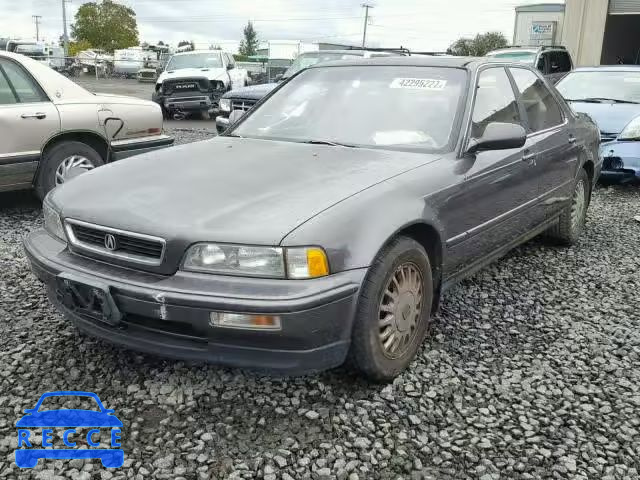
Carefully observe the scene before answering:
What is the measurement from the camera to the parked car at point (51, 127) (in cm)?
531

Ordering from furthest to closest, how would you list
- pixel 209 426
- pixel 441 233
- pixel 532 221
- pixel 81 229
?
pixel 532 221
pixel 441 233
pixel 81 229
pixel 209 426

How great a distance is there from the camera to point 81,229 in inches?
108

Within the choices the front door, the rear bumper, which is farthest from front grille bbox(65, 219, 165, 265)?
the rear bumper

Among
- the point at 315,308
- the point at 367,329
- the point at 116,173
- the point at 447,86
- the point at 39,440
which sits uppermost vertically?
the point at 447,86

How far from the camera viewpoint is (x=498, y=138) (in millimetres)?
3285

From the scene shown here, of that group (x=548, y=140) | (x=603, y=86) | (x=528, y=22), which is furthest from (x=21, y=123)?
(x=528, y=22)

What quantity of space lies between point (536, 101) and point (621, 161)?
140 inches

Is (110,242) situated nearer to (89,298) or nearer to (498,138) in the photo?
(89,298)

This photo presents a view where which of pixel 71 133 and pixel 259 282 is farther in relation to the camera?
pixel 71 133

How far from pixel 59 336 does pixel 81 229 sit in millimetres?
795

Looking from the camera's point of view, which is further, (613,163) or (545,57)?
(545,57)

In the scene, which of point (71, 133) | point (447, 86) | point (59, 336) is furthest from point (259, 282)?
point (71, 133)

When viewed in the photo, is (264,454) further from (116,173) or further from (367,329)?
(116,173)

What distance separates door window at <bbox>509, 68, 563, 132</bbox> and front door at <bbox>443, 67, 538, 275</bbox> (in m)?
0.18
